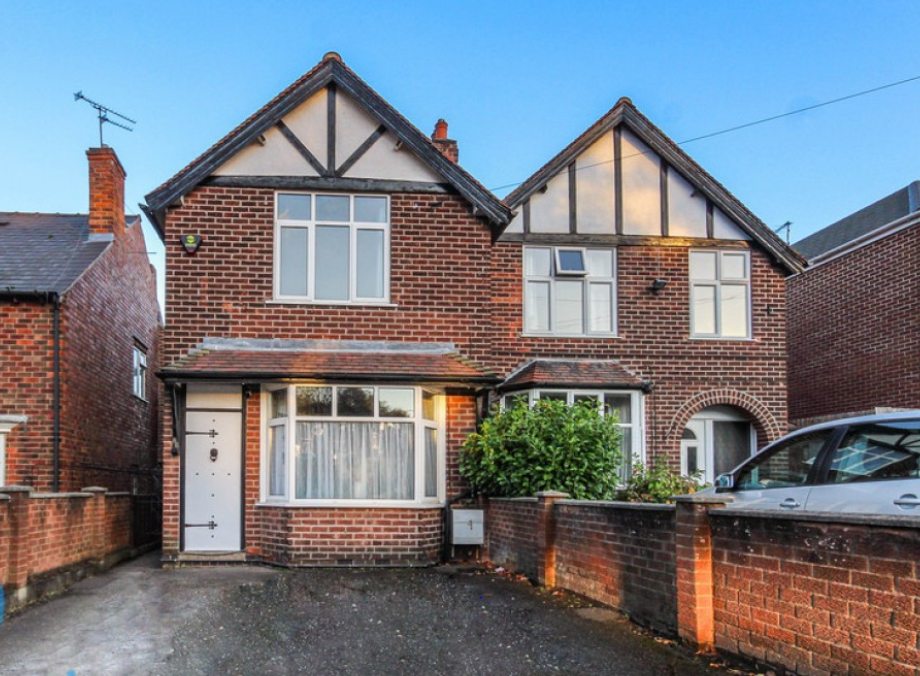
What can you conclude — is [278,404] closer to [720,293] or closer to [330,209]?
[330,209]

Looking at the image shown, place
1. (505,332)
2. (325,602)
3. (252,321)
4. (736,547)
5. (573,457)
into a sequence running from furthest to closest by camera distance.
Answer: (505,332), (252,321), (573,457), (325,602), (736,547)

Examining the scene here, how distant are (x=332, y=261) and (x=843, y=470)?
7.96 m

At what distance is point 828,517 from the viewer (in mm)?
5844

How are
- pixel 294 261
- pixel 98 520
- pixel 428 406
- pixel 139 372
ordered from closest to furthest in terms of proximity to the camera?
pixel 98 520
pixel 428 406
pixel 294 261
pixel 139 372

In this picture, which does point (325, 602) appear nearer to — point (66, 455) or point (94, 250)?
point (66, 455)

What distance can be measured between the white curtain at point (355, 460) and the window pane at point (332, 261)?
198 cm

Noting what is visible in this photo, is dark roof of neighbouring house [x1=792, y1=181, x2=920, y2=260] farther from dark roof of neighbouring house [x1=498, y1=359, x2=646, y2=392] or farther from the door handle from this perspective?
→ the door handle

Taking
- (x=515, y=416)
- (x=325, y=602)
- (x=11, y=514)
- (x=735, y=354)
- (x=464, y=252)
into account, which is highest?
(x=464, y=252)

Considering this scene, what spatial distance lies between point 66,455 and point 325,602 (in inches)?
250

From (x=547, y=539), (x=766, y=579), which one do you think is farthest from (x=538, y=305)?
(x=766, y=579)

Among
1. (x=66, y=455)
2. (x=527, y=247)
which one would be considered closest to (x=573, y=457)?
(x=527, y=247)

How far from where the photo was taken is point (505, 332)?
15.1m

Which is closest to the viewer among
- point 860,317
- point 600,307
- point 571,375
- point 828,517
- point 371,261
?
point 828,517

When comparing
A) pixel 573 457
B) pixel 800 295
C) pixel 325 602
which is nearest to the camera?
A: pixel 325 602
